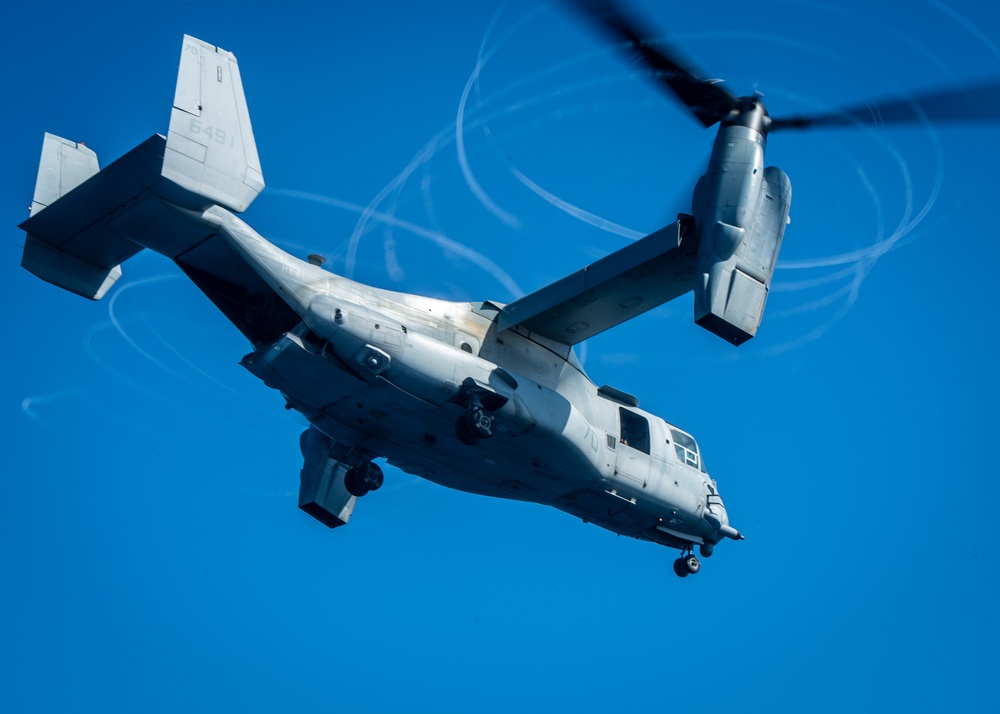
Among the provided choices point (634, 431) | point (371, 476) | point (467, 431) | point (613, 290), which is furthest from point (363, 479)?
point (613, 290)

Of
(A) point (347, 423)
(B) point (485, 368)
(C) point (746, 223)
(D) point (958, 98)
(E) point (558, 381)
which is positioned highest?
(D) point (958, 98)

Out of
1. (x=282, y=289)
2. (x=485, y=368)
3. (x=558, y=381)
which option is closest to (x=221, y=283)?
(x=282, y=289)

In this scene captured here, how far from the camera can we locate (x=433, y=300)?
2456 centimetres

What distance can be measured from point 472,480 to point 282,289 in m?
6.30

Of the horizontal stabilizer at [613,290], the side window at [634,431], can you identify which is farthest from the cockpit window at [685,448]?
the horizontal stabilizer at [613,290]

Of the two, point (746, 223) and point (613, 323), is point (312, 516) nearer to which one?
point (613, 323)

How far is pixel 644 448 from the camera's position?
26.9 meters

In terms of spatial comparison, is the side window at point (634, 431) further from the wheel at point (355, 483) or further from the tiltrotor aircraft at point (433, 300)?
the wheel at point (355, 483)

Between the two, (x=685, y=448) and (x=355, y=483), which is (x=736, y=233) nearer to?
(x=685, y=448)

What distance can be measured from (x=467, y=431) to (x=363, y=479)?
3.49 metres

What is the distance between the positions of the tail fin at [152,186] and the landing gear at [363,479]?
5.78 metres

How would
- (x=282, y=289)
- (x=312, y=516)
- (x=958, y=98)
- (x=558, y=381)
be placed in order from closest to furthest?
1. (x=958, y=98)
2. (x=282, y=289)
3. (x=558, y=381)
4. (x=312, y=516)

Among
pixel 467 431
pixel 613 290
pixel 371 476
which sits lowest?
pixel 371 476

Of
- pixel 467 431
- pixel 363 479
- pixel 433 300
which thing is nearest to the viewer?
pixel 467 431
